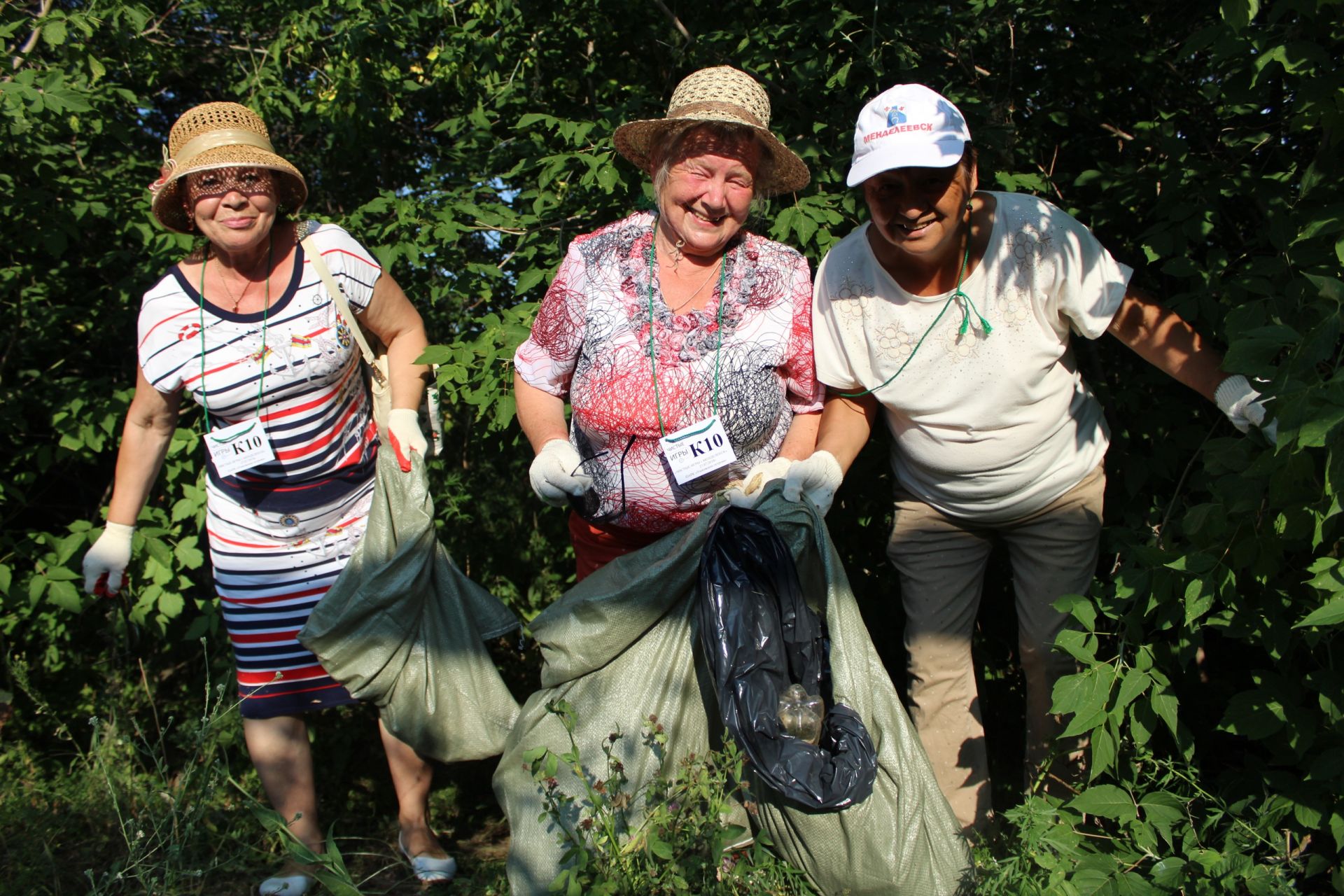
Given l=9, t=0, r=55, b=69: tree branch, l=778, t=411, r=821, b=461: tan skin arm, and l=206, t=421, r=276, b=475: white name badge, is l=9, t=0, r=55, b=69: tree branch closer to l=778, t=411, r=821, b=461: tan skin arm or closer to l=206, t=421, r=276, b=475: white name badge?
l=206, t=421, r=276, b=475: white name badge

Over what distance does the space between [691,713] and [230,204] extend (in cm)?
159

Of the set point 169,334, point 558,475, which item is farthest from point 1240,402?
point 169,334

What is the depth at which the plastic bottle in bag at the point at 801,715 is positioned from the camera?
2117 mm

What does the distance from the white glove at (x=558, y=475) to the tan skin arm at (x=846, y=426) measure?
54cm

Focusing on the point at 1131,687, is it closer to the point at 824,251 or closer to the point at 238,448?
the point at 824,251

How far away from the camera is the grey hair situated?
2443 mm

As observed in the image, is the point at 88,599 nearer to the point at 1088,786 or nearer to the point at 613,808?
the point at 613,808

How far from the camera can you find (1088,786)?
2.43m

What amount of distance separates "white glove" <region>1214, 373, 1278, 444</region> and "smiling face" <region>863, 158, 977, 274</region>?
0.63 meters

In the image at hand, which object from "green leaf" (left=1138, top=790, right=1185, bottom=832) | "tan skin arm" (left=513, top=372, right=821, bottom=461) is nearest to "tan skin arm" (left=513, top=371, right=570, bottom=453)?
"tan skin arm" (left=513, top=372, right=821, bottom=461)

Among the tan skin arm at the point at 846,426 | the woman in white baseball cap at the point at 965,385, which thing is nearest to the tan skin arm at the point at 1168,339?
the woman in white baseball cap at the point at 965,385

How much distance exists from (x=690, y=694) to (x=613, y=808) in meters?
0.32

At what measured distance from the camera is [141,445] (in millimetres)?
2869

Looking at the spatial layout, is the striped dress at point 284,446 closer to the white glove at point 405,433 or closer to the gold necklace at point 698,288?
the white glove at point 405,433
